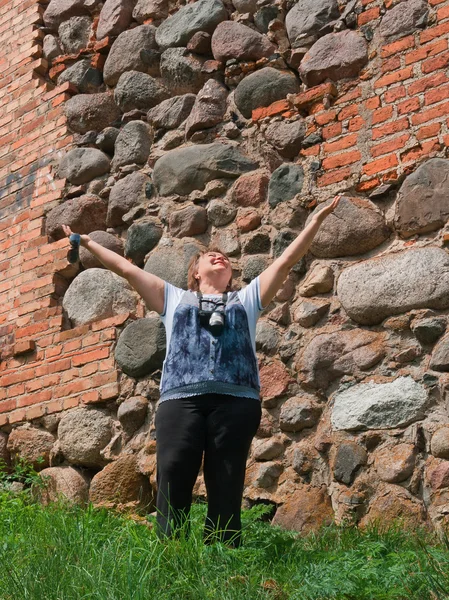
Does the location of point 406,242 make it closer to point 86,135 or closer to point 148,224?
point 148,224

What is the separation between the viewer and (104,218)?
225 inches

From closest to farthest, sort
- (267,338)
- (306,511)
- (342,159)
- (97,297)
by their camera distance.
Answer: (306,511), (267,338), (342,159), (97,297)

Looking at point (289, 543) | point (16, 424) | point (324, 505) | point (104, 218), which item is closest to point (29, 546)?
point (289, 543)

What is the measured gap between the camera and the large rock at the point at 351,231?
4545 mm

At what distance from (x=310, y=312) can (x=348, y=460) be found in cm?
82

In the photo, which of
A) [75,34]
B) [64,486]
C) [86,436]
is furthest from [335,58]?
[64,486]

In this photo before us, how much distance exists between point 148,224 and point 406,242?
1683mm

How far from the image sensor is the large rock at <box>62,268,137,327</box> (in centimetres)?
534

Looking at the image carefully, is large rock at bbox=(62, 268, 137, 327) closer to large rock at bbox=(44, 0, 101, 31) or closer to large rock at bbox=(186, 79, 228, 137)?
large rock at bbox=(186, 79, 228, 137)

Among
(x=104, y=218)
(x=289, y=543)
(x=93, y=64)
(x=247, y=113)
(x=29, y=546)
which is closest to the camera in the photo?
(x=29, y=546)

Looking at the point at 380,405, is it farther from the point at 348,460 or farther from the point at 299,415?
the point at 299,415

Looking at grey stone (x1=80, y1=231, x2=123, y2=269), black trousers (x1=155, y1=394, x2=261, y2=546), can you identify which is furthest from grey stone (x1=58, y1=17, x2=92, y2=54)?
black trousers (x1=155, y1=394, x2=261, y2=546)

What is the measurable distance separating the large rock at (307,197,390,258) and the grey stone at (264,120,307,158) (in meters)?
0.54

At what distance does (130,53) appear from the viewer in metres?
5.98
